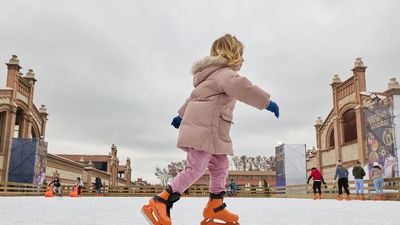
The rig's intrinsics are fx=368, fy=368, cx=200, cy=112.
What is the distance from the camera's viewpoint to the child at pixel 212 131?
2539 millimetres

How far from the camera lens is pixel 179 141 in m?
2.63

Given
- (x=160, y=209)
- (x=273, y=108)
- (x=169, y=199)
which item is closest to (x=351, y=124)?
(x=273, y=108)

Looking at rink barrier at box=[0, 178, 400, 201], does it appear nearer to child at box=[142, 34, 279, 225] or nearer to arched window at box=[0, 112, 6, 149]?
arched window at box=[0, 112, 6, 149]

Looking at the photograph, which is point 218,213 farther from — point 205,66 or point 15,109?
point 15,109

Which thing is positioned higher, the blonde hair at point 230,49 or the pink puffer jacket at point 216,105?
the blonde hair at point 230,49

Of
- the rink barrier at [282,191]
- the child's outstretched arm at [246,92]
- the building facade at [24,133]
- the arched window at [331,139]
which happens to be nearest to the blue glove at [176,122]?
the child's outstretched arm at [246,92]

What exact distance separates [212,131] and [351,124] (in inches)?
872

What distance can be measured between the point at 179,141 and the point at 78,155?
51916 millimetres

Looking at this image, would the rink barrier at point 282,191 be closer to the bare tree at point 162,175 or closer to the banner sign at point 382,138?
the banner sign at point 382,138

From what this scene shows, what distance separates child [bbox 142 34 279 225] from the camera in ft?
8.33

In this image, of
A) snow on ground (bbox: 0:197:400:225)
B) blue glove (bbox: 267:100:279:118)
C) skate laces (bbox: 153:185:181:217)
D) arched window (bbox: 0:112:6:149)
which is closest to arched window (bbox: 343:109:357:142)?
snow on ground (bbox: 0:197:400:225)

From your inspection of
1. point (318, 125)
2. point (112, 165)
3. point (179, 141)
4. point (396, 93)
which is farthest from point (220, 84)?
point (112, 165)

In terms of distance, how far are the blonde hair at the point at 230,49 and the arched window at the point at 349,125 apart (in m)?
21.3

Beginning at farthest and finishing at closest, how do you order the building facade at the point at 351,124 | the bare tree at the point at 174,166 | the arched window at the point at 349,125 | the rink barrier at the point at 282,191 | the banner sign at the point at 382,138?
1. the bare tree at the point at 174,166
2. the arched window at the point at 349,125
3. the building facade at the point at 351,124
4. the banner sign at the point at 382,138
5. the rink barrier at the point at 282,191
